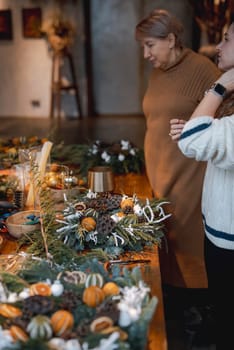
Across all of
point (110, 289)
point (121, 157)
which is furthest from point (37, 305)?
point (121, 157)

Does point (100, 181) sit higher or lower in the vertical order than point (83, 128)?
higher

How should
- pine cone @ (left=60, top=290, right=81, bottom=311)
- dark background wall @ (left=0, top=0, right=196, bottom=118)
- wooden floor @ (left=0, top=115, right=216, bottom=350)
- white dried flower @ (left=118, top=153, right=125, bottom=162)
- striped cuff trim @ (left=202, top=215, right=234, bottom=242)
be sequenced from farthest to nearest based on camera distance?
dark background wall @ (left=0, top=0, right=196, bottom=118) < wooden floor @ (left=0, top=115, right=216, bottom=350) < white dried flower @ (left=118, top=153, right=125, bottom=162) < striped cuff trim @ (left=202, top=215, right=234, bottom=242) < pine cone @ (left=60, top=290, right=81, bottom=311)

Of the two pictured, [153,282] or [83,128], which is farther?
[83,128]

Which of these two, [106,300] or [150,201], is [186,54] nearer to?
[150,201]

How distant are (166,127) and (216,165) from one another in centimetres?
107

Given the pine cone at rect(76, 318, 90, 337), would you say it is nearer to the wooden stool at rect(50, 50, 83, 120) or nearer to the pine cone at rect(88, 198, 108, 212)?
the pine cone at rect(88, 198, 108, 212)

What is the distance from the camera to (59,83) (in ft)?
27.7

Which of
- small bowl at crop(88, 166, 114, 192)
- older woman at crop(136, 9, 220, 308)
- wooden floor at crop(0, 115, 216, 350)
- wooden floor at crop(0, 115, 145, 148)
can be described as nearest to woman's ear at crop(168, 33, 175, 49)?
older woman at crop(136, 9, 220, 308)

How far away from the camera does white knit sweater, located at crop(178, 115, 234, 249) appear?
62.8 inches

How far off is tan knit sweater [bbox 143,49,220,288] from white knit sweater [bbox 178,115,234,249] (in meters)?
0.82

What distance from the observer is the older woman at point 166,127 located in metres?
2.65

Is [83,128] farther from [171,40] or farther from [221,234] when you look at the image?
[221,234]

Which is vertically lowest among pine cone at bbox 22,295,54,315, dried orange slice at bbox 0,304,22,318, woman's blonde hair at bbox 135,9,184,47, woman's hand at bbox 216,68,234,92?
dried orange slice at bbox 0,304,22,318

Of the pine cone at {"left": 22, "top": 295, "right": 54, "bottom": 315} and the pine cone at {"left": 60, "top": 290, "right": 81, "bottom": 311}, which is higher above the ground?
the pine cone at {"left": 22, "top": 295, "right": 54, "bottom": 315}
